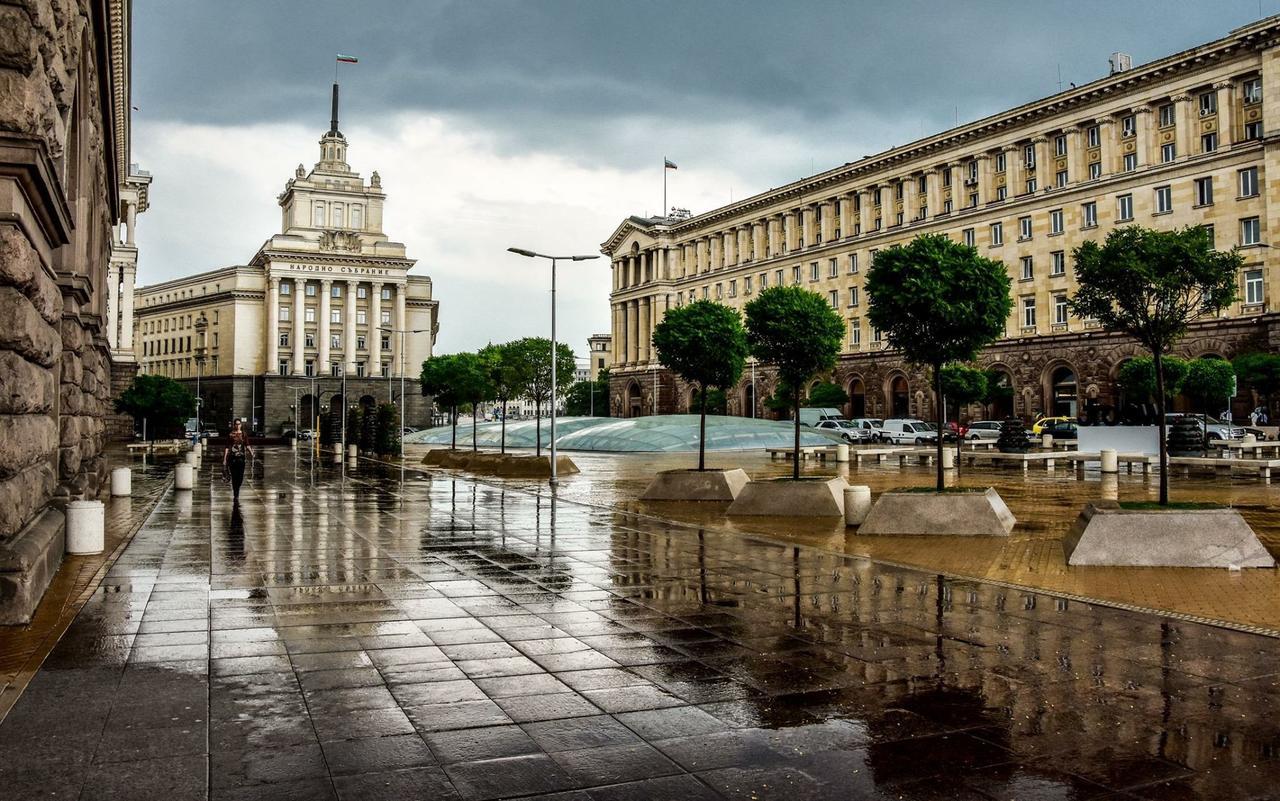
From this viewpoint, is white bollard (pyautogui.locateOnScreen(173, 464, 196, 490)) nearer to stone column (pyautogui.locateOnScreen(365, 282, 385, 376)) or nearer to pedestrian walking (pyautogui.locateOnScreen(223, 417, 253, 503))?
pedestrian walking (pyautogui.locateOnScreen(223, 417, 253, 503))

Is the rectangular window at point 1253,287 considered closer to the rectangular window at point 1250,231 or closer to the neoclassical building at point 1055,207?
the neoclassical building at point 1055,207

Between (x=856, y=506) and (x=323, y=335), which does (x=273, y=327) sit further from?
(x=856, y=506)

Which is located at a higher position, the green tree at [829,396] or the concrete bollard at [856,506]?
the green tree at [829,396]

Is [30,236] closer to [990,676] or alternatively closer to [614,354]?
[990,676]

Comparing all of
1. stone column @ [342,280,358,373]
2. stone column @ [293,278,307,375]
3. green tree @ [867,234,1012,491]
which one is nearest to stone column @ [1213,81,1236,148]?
green tree @ [867,234,1012,491]

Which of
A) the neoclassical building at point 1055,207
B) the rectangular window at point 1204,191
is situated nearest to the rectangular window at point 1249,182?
the neoclassical building at point 1055,207

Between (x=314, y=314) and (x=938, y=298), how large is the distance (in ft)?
338

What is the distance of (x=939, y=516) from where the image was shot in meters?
14.6

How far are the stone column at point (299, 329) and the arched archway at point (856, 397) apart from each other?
6174 centimetres

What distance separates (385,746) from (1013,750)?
337 centimetres

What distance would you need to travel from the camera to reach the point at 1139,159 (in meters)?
57.5

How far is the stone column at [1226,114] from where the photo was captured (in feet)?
173

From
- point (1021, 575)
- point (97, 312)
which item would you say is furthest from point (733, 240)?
point (1021, 575)

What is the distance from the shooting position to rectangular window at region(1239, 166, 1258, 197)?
5122 cm
